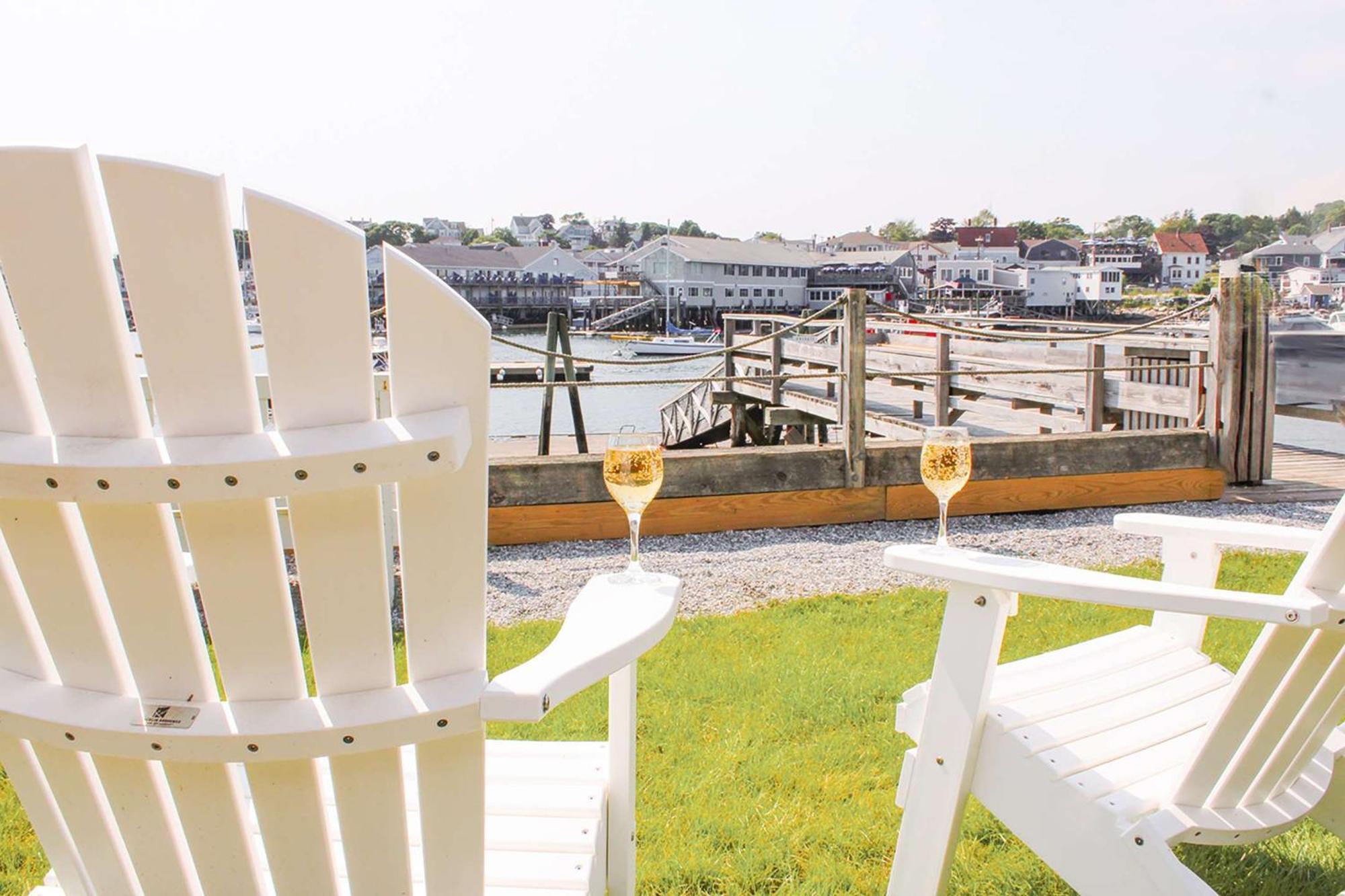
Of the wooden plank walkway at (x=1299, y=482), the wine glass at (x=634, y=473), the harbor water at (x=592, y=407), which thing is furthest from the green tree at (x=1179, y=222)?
the wine glass at (x=634, y=473)

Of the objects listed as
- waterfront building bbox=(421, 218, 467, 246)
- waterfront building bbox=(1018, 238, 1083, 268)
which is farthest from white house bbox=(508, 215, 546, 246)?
waterfront building bbox=(1018, 238, 1083, 268)

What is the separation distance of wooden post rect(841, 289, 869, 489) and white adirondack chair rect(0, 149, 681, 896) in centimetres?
410

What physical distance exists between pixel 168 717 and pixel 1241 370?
6194 mm

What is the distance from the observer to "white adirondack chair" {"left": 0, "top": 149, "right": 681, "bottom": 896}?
2.81 feet

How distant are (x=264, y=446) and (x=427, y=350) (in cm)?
18

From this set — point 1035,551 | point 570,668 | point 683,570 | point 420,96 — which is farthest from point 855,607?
point 420,96

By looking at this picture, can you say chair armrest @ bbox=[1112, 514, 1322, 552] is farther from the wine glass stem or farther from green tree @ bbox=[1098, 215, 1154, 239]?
green tree @ bbox=[1098, 215, 1154, 239]

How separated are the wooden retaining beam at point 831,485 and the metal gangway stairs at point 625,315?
36.1m

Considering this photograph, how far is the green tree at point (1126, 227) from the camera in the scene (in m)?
101

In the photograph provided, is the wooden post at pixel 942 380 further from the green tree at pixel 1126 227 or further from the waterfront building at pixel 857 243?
the green tree at pixel 1126 227

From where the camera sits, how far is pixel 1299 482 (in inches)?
243

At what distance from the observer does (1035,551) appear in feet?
15.3

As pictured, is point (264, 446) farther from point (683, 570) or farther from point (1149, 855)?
point (683, 570)

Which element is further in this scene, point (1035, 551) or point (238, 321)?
point (1035, 551)
